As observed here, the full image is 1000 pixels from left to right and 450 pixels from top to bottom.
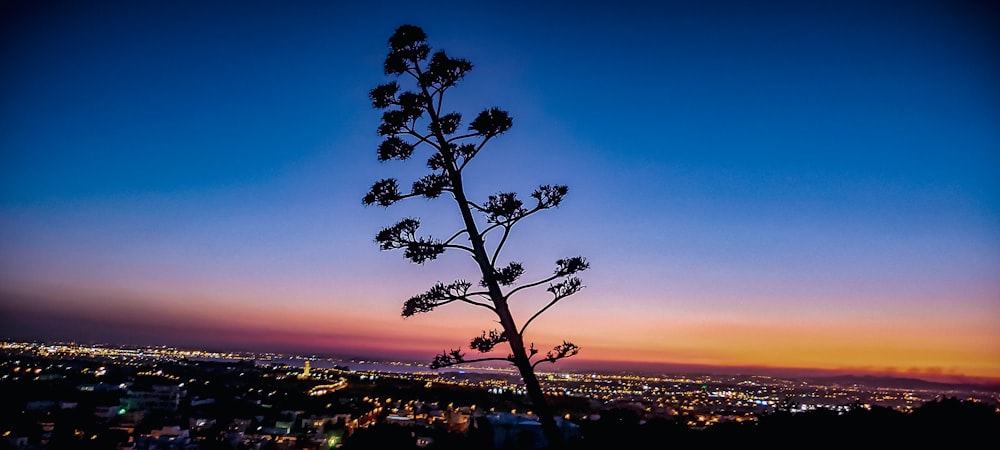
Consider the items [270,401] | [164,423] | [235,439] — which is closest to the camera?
[235,439]

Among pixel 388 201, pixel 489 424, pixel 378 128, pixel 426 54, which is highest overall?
pixel 426 54

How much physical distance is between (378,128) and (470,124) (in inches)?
46.8

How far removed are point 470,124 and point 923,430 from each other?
8.29 meters

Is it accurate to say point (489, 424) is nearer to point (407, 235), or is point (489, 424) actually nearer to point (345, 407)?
point (407, 235)

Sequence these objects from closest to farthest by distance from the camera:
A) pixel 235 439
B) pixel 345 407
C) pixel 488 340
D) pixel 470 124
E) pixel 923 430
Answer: pixel 488 340 → pixel 470 124 → pixel 923 430 → pixel 235 439 → pixel 345 407

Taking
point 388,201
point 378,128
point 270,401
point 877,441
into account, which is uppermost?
point 378,128

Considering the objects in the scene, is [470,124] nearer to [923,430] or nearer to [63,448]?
[923,430]

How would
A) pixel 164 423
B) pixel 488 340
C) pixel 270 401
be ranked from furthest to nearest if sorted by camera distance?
pixel 270 401 → pixel 164 423 → pixel 488 340

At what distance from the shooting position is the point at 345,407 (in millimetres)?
48344

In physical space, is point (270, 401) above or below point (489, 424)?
below

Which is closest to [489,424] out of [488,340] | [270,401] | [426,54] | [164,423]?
[488,340]

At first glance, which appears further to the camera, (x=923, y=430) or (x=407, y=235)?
(x=923, y=430)

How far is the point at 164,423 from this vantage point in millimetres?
32812

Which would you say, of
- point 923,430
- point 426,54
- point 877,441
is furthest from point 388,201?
point 923,430
